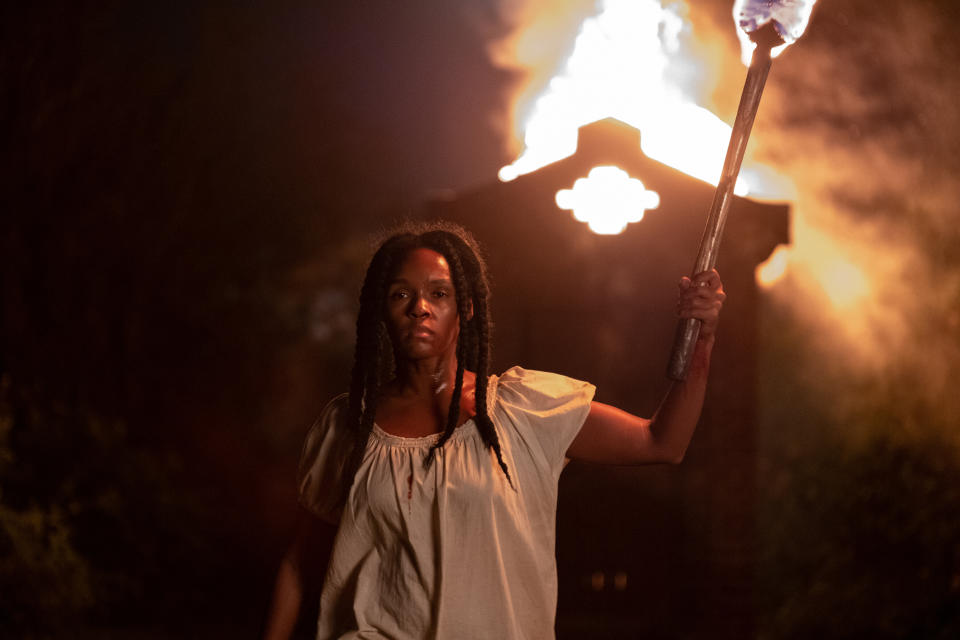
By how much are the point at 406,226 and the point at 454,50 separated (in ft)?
14.9

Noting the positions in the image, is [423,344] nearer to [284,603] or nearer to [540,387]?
[540,387]

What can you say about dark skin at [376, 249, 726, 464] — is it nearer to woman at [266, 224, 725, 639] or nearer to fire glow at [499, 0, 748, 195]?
woman at [266, 224, 725, 639]

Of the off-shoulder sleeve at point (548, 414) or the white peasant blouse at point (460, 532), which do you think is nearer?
the white peasant blouse at point (460, 532)

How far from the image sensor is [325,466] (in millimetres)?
3141

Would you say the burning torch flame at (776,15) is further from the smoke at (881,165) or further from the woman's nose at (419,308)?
the smoke at (881,165)

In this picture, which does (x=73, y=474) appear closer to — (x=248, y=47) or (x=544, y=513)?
(x=248, y=47)

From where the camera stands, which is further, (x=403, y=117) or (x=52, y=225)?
(x=403, y=117)

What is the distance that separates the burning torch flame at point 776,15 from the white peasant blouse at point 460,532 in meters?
A: 1.12

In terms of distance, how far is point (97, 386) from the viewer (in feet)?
27.1

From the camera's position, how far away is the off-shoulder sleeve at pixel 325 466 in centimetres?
310

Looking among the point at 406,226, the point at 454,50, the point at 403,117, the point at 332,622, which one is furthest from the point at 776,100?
the point at 332,622

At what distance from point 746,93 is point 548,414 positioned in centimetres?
104

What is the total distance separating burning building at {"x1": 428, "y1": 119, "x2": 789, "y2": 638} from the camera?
5.02 meters

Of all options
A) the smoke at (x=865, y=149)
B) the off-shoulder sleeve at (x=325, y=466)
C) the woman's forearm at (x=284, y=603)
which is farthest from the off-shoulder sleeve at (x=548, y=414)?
the smoke at (x=865, y=149)
